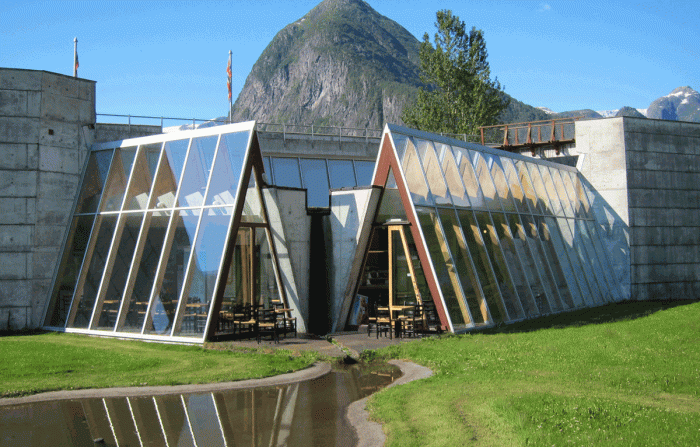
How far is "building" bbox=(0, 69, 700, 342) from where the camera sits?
779 inches

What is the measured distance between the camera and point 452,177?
22688 millimetres

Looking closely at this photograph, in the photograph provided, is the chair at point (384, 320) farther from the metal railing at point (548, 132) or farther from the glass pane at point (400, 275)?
the metal railing at point (548, 132)

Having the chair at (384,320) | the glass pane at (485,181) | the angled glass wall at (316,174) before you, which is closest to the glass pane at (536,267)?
the glass pane at (485,181)

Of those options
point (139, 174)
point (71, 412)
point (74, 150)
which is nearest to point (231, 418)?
point (71, 412)

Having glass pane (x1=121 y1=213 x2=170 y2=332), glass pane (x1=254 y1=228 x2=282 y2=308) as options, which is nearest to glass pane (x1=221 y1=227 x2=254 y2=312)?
glass pane (x1=254 y1=228 x2=282 y2=308)

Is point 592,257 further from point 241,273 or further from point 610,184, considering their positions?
point 241,273

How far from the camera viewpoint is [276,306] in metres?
22.2

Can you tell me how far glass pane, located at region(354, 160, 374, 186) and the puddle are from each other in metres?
22.4

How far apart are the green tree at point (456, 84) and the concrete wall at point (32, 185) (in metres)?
40.3

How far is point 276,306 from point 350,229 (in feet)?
12.0

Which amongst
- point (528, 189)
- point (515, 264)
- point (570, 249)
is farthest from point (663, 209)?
point (515, 264)

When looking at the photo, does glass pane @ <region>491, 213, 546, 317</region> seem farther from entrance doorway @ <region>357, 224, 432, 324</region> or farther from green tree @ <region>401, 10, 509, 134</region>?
green tree @ <region>401, 10, 509, 134</region>

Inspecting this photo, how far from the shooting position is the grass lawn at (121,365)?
45.0 feet

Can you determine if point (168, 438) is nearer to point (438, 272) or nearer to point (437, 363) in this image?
point (437, 363)
